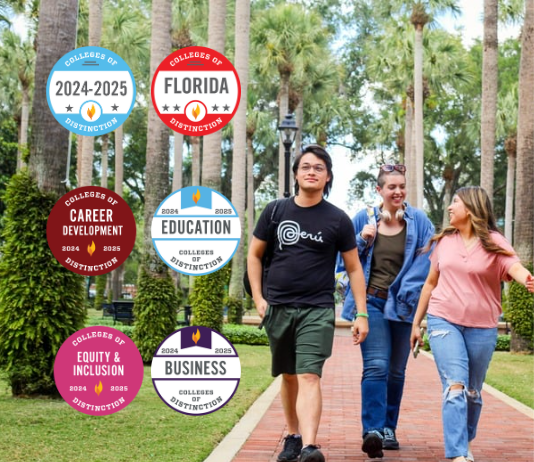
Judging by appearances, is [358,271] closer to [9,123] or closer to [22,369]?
[22,369]

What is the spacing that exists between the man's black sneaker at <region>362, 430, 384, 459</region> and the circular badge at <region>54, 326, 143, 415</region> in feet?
5.71

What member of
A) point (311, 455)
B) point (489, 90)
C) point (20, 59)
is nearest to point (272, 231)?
point (311, 455)

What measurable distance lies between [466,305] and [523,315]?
608 inches

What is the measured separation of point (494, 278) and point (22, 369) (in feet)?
17.9

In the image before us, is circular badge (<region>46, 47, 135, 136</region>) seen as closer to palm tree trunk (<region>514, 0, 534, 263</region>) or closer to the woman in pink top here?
the woman in pink top

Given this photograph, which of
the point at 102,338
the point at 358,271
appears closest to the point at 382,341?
the point at 358,271

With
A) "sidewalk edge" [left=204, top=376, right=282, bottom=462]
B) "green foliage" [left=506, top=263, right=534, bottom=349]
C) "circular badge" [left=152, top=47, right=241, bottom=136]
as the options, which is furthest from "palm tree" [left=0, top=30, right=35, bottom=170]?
"circular badge" [left=152, top=47, right=241, bottom=136]

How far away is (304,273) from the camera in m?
6.58

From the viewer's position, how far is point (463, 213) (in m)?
6.86

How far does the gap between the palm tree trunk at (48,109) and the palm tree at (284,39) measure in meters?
24.5

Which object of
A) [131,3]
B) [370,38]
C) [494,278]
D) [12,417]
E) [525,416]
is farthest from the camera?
[370,38]

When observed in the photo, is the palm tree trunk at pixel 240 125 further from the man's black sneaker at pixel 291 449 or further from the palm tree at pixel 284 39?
the man's black sneaker at pixel 291 449

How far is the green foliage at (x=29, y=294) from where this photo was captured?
10.2 metres

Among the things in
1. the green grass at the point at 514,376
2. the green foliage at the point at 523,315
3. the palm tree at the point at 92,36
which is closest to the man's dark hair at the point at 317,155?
the green grass at the point at 514,376
